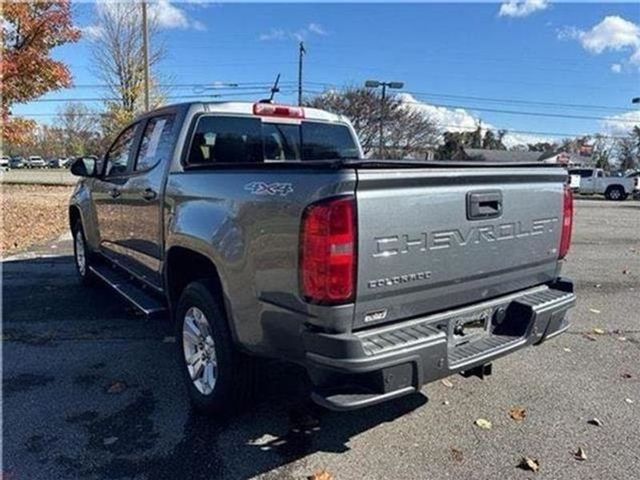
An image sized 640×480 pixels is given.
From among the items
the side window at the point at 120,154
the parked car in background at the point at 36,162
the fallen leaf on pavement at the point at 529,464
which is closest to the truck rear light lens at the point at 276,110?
the side window at the point at 120,154

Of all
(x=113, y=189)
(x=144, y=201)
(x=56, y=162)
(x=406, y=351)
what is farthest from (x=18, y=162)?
(x=406, y=351)

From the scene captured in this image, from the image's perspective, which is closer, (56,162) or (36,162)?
(36,162)

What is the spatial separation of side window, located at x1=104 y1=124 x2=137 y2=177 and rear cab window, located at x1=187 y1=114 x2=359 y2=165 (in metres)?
1.20

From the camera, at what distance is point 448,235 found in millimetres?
2902

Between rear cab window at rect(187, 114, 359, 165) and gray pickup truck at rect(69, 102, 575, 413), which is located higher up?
rear cab window at rect(187, 114, 359, 165)

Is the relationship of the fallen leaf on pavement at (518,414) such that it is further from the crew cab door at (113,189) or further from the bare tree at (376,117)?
the bare tree at (376,117)

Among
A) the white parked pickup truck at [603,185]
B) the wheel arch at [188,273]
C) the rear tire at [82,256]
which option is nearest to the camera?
the wheel arch at [188,273]

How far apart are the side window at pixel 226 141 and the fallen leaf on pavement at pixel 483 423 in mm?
2499

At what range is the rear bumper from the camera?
8.35 feet

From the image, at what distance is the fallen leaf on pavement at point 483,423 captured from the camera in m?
3.48

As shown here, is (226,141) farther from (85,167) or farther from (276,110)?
(85,167)

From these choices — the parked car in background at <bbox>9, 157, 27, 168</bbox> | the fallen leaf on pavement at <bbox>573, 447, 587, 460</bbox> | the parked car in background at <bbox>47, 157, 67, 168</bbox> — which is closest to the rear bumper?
the fallen leaf on pavement at <bbox>573, 447, 587, 460</bbox>

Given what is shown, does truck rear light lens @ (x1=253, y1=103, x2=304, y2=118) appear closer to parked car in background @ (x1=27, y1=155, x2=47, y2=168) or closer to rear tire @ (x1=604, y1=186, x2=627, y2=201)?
rear tire @ (x1=604, y1=186, x2=627, y2=201)

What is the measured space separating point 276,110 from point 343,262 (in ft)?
8.07
